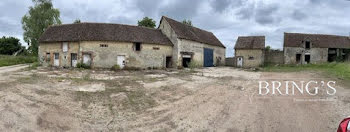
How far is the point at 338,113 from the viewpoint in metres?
6.84

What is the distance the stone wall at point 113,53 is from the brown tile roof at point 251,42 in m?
14.4

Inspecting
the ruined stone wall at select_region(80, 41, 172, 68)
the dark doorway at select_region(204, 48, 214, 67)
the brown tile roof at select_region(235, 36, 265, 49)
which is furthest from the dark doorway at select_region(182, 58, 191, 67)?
the brown tile roof at select_region(235, 36, 265, 49)

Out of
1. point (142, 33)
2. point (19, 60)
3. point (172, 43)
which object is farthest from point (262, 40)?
point (19, 60)

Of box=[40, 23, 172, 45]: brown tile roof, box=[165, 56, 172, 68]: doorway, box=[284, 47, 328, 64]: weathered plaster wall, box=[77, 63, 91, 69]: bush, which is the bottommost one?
box=[77, 63, 91, 69]: bush

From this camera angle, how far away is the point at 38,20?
33.9 meters

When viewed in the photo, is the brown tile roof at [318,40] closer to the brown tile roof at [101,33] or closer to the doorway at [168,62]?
the doorway at [168,62]

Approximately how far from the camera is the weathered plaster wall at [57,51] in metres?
22.6

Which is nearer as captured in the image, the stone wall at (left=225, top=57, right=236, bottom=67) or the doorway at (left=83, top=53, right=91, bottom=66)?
the doorway at (left=83, top=53, right=91, bottom=66)

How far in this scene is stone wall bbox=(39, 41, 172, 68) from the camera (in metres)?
21.9

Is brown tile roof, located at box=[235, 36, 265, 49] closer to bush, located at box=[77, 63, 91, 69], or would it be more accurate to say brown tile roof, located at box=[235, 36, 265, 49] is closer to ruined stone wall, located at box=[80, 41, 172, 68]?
ruined stone wall, located at box=[80, 41, 172, 68]

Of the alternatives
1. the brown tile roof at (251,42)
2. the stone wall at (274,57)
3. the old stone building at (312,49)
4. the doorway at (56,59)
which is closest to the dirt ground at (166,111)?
the doorway at (56,59)

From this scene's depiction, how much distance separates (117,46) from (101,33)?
2.14 metres

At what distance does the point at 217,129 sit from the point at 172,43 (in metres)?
20.5

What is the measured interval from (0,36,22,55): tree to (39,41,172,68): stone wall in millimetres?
22797
